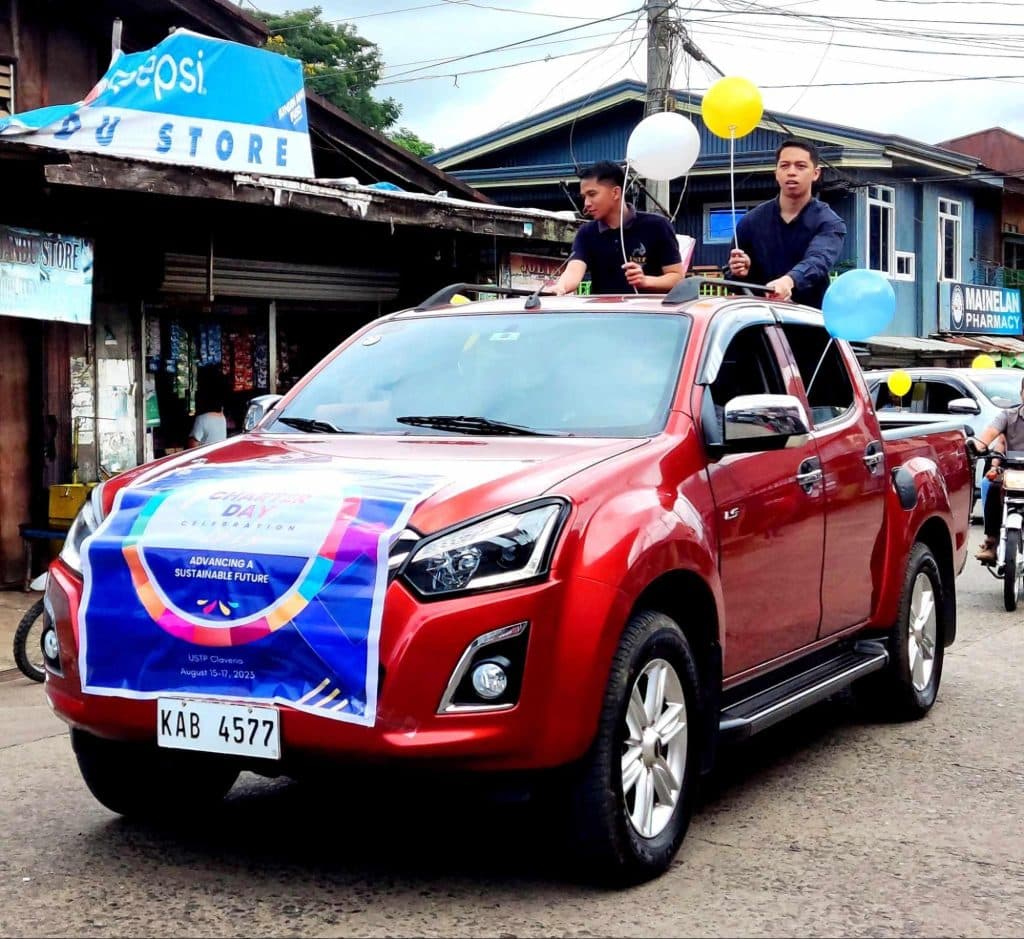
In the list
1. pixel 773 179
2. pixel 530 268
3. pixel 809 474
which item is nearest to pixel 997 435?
pixel 530 268

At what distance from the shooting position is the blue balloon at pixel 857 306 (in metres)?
6.32

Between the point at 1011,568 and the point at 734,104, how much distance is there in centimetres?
461

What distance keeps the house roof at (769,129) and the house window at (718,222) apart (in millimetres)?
1085

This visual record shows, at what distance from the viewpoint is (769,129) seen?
2950 centimetres

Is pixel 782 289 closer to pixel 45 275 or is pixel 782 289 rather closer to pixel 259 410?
pixel 259 410

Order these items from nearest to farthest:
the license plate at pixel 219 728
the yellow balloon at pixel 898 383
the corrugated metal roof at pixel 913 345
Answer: the license plate at pixel 219 728 → the yellow balloon at pixel 898 383 → the corrugated metal roof at pixel 913 345

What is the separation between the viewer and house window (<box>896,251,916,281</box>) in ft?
107

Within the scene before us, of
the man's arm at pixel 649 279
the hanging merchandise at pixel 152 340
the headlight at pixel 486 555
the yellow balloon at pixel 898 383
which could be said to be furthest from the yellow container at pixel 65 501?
the yellow balloon at pixel 898 383

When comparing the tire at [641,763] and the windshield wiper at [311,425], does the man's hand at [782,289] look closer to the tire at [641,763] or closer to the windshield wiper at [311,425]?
Result: the windshield wiper at [311,425]

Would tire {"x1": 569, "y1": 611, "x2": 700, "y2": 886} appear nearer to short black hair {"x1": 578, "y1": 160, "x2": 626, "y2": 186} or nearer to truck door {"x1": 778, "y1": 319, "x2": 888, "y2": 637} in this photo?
truck door {"x1": 778, "y1": 319, "x2": 888, "y2": 637}

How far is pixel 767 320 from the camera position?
5965 mm

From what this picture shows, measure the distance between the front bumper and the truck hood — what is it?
0.88 feet

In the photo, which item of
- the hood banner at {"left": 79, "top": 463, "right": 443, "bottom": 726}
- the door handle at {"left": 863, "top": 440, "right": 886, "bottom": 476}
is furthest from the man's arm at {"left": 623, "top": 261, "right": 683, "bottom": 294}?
the hood banner at {"left": 79, "top": 463, "right": 443, "bottom": 726}

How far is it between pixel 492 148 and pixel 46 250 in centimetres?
2178
